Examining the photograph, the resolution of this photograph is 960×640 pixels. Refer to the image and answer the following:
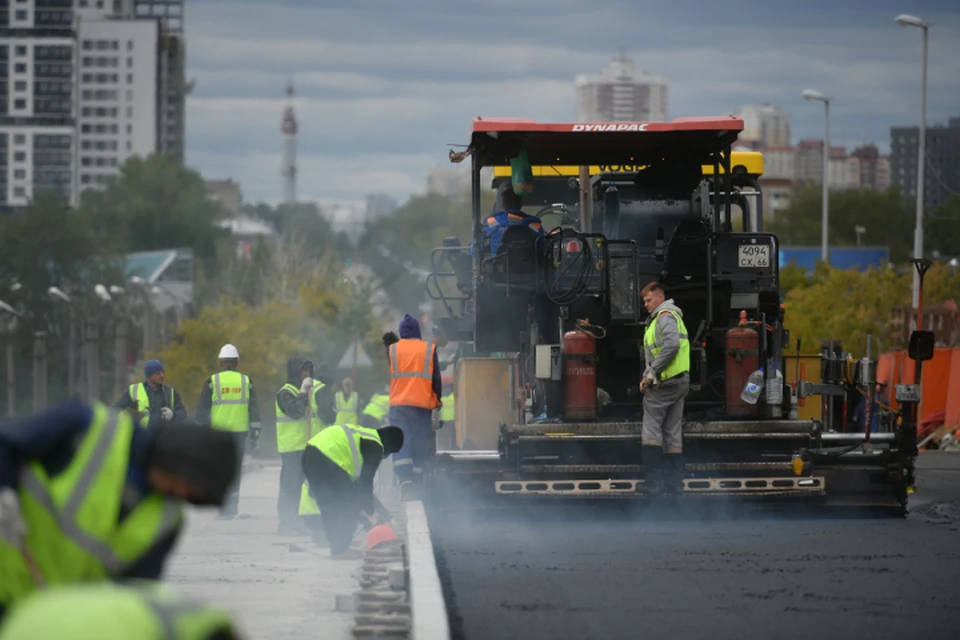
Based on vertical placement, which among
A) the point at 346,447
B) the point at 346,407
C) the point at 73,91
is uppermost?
the point at 73,91

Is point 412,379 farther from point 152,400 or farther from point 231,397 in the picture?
point 152,400

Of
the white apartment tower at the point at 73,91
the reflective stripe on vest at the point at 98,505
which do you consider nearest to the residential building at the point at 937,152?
the white apartment tower at the point at 73,91

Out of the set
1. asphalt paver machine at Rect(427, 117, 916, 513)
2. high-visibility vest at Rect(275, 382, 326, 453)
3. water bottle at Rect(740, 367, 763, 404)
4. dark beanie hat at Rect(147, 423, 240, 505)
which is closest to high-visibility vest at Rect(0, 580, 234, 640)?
dark beanie hat at Rect(147, 423, 240, 505)

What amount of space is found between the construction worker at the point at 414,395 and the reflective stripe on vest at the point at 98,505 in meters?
9.82

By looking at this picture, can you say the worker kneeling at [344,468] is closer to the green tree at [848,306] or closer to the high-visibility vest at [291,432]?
the high-visibility vest at [291,432]

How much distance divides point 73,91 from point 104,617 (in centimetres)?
18095

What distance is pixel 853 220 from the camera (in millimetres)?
121750

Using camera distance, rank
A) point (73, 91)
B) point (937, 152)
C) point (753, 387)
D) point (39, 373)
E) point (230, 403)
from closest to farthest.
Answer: point (753, 387) < point (230, 403) < point (39, 373) < point (937, 152) < point (73, 91)

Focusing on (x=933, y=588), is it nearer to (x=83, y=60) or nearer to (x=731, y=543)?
(x=731, y=543)

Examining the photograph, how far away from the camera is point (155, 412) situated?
46.9 feet

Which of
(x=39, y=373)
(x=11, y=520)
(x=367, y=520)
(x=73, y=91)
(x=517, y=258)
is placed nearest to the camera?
(x=11, y=520)

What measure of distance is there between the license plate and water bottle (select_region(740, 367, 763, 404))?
90cm

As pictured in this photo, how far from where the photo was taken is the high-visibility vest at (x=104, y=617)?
2996 millimetres

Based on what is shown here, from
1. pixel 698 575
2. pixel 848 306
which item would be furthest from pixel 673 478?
pixel 848 306
